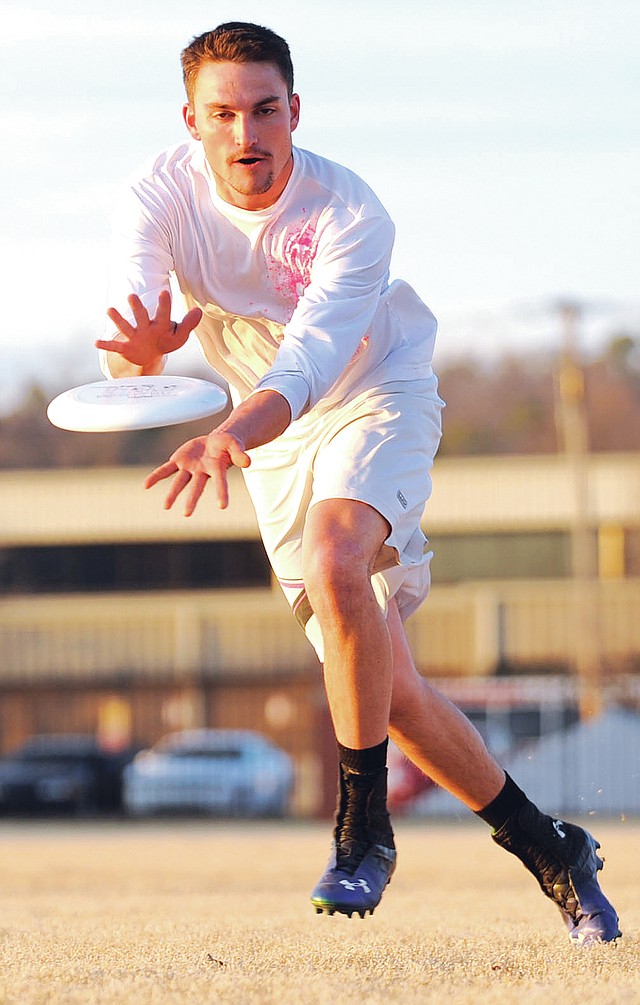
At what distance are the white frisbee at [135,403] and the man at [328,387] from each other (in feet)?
0.31

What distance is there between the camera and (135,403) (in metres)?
4.36

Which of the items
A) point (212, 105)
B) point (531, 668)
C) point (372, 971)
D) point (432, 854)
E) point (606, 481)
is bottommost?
point (531, 668)

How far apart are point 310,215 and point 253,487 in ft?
2.79

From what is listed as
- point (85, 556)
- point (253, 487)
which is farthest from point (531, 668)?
point (253, 487)

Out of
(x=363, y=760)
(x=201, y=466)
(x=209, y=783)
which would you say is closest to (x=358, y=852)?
(x=363, y=760)

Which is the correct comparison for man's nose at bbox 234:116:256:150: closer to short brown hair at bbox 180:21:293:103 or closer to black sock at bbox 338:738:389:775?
short brown hair at bbox 180:21:293:103

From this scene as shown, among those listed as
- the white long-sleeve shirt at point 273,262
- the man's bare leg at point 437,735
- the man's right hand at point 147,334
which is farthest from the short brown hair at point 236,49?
the man's bare leg at point 437,735

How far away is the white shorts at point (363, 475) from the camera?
4875 millimetres

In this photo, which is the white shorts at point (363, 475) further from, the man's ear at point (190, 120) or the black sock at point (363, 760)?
the man's ear at point (190, 120)

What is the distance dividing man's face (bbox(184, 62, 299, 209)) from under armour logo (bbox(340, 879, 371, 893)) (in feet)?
6.09

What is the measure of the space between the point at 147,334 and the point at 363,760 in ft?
4.09

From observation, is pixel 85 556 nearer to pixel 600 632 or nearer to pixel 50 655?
pixel 50 655

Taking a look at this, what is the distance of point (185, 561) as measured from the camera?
49531mm

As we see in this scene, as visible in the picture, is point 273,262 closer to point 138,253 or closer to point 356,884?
point 138,253
